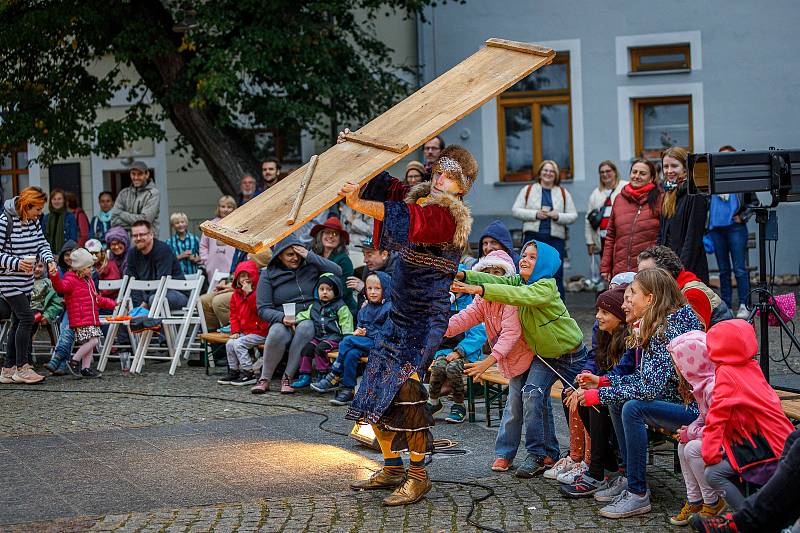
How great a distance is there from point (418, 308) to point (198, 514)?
1.60m

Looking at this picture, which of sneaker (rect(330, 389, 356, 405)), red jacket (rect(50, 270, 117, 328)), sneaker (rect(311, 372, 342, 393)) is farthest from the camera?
red jacket (rect(50, 270, 117, 328))

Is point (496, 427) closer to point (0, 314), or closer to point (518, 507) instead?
point (518, 507)

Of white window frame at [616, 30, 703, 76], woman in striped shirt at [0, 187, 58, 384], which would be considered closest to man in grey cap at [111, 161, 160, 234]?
woman in striped shirt at [0, 187, 58, 384]

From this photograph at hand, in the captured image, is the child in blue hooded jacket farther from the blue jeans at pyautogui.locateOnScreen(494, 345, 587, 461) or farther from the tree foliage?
the tree foliage

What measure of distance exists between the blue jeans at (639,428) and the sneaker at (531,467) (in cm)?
96

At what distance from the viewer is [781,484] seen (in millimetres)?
5074

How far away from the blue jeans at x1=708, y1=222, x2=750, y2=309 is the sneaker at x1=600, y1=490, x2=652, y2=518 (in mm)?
8297

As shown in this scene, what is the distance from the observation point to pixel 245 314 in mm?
11703

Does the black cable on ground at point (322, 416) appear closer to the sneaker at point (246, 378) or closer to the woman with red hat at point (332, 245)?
the sneaker at point (246, 378)

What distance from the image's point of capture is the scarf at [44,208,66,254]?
17156mm

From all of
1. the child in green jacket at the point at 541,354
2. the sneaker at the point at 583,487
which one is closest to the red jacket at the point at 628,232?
the child in green jacket at the point at 541,354

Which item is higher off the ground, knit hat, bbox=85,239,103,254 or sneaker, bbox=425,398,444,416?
knit hat, bbox=85,239,103,254

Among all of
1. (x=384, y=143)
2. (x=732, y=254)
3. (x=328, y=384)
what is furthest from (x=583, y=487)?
(x=732, y=254)

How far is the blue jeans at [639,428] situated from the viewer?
20.9 feet
